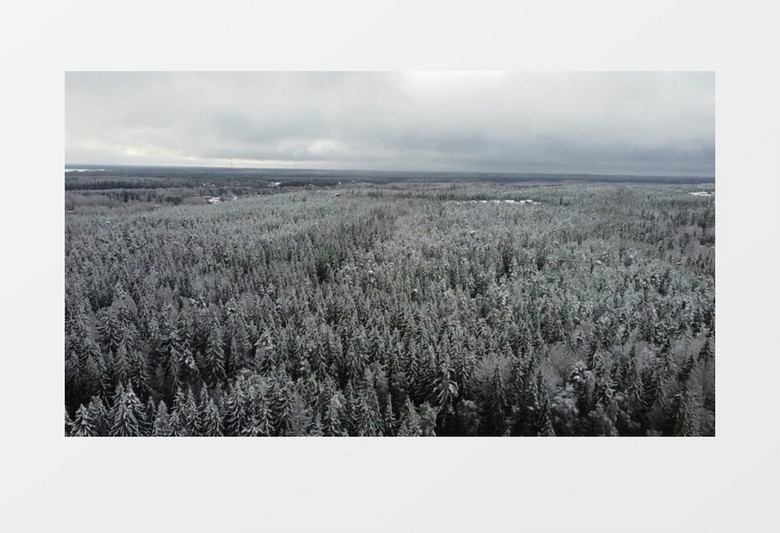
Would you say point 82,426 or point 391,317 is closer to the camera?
point 82,426

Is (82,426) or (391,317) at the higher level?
(391,317)

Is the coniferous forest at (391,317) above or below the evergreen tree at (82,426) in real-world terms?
above

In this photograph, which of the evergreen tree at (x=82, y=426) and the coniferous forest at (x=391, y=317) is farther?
the coniferous forest at (x=391, y=317)

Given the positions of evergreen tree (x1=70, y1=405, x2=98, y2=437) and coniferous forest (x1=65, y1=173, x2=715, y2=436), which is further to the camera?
coniferous forest (x1=65, y1=173, x2=715, y2=436)

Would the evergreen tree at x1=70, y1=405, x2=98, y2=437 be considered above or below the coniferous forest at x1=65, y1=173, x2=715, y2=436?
below
